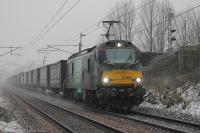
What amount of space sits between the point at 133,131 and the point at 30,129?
3.87 meters

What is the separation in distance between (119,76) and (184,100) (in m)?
4.02

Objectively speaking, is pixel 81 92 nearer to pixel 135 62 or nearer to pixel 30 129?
pixel 135 62

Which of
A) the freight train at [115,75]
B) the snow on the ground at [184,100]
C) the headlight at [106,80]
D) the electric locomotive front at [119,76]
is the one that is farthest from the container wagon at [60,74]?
the headlight at [106,80]

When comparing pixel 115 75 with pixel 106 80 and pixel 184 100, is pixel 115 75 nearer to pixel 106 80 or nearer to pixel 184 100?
pixel 106 80

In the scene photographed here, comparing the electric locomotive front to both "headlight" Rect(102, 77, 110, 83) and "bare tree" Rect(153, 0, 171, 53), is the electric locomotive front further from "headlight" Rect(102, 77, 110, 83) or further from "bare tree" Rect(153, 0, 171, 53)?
"bare tree" Rect(153, 0, 171, 53)

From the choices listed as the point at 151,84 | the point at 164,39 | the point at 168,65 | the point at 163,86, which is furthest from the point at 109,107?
the point at 164,39

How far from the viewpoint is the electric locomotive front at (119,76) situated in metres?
19.5

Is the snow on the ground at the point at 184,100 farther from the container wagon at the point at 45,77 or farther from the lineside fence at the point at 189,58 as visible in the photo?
the container wagon at the point at 45,77

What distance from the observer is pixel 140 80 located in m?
20.0

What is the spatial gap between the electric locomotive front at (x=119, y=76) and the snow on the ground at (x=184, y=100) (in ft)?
7.64

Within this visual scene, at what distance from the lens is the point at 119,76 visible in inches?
772

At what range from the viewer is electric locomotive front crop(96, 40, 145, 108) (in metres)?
19.5

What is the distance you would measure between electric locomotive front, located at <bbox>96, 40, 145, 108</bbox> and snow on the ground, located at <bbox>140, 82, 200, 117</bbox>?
2329 millimetres

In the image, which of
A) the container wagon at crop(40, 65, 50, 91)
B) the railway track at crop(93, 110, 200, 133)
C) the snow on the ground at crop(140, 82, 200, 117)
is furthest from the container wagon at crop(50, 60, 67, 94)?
the railway track at crop(93, 110, 200, 133)
